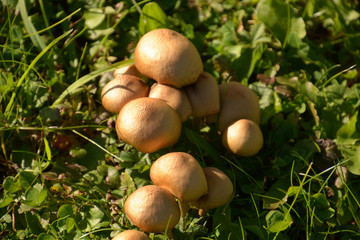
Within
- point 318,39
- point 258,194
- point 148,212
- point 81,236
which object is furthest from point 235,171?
Answer: point 318,39

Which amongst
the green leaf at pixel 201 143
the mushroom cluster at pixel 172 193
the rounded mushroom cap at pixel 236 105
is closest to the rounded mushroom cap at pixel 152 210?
the mushroom cluster at pixel 172 193

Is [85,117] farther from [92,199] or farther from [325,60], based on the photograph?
[325,60]

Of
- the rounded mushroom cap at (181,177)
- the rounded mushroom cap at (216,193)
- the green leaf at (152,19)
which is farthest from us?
the green leaf at (152,19)

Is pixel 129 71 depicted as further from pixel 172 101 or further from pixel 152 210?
pixel 152 210

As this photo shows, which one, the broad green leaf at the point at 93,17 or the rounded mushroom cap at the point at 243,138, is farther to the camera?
the broad green leaf at the point at 93,17

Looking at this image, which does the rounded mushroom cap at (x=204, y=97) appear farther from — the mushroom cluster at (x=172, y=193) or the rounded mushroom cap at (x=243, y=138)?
the mushroom cluster at (x=172, y=193)

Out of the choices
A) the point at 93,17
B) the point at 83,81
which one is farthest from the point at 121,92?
the point at 93,17

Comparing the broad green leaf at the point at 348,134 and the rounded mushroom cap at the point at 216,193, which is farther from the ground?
the rounded mushroom cap at the point at 216,193
